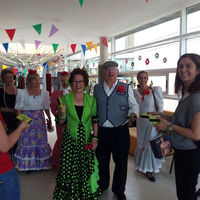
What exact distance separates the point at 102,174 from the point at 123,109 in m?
0.89

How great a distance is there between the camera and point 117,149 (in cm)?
219

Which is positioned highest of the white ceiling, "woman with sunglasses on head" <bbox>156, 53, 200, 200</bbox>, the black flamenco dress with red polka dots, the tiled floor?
the white ceiling

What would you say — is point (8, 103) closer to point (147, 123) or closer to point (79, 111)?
point (79, 111)

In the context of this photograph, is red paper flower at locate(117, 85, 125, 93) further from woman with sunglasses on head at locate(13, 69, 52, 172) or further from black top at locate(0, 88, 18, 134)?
black top at locate(0, 88, 18, 134)

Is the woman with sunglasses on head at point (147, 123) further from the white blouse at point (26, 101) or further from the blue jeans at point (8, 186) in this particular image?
the blue jeans at point (8, 186)

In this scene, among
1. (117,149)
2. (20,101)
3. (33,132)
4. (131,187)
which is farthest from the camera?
(33,132)

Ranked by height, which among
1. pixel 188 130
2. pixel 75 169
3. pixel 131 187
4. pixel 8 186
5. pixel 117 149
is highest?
pixel 188 130

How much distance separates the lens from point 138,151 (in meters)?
2.99

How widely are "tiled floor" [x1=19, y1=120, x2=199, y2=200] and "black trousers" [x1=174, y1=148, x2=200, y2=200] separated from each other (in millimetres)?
1059

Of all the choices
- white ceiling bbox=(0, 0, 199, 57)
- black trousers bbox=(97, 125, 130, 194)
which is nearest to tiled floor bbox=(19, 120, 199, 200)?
black trousers bbox=(97, 125, 130, 194)

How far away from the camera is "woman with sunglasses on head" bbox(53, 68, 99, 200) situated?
76.0 inches

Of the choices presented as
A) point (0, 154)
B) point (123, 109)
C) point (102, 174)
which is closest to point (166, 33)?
point (123, 109)

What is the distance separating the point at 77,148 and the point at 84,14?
3900mm

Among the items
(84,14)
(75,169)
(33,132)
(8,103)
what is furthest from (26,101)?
(84,14)
